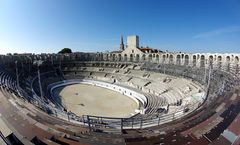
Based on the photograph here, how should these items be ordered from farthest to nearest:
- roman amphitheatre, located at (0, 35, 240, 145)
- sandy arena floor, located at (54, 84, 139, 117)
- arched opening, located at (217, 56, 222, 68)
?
arched opening, located at (217, 56, 222, 68) → sandy arena floor, located at (54, 84, 139, 117) → roman amphitheatre, located at (0, 35, 240, 145)

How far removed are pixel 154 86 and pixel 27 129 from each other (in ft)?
96.7

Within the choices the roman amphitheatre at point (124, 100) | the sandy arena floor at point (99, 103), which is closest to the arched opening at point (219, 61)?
the roman amphitheatre at point (124, 100)

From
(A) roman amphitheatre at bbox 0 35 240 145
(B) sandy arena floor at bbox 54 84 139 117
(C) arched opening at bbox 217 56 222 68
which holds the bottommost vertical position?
(B) sandy arena floor at bbox 54 84 139 117

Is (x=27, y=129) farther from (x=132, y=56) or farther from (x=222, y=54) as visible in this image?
(x=132, y=56)

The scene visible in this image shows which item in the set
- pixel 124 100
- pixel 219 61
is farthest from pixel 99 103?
pixel 219 61

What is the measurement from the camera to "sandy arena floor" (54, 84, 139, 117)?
86.2ft

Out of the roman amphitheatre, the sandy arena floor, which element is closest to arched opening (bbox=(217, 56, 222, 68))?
the roman amphitheatre

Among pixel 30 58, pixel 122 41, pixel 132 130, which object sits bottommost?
pixel 132 130

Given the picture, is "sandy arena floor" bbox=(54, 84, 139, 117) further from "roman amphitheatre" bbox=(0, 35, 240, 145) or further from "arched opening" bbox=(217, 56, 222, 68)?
"arched opening" bbox=(217, 56, 222, 68)

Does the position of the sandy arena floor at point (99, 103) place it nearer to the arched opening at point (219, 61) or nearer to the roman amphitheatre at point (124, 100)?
the roman amphitheatre at point (124, 100)

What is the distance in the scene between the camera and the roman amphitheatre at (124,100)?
9430 millimetres

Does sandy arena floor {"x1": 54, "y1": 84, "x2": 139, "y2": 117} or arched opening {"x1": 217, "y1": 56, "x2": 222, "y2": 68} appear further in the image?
arched opening {"x1": 217, "y1": 56, "x2": 222, "y2": 68}

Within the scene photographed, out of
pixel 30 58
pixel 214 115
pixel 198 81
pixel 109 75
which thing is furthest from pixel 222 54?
pixel 30 58

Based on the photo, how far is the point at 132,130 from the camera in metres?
10.9
